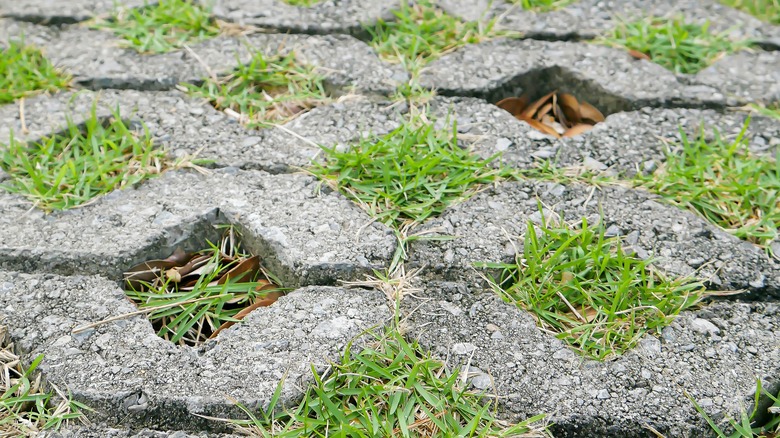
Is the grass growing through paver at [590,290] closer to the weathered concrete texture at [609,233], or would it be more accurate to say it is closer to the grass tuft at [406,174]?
the weathered concrete texture at [609,233]

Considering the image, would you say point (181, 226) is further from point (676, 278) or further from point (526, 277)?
point (676, 278)

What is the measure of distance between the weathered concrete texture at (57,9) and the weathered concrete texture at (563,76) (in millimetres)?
925

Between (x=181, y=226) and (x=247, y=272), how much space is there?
17cm

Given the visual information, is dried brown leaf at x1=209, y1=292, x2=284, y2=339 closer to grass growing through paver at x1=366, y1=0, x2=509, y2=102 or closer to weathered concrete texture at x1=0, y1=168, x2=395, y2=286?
weathered concrete texture at x1=0, y1=168, x2=395, y2=286

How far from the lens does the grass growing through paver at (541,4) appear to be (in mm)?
2201

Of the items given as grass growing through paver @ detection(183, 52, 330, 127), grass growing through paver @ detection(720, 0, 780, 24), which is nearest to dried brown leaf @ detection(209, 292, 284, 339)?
grass growing through paver @ detection(183, 52, 330, 127)

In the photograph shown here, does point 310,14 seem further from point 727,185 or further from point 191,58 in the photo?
point 727,185

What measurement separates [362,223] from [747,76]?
1.13 metres

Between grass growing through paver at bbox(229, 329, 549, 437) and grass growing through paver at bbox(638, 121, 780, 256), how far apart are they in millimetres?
658

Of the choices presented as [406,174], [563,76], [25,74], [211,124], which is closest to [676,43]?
[563,76]

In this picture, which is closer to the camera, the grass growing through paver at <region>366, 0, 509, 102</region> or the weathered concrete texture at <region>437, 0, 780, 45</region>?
the grass growing through paver at <region>366, 0, 509, 102</region>

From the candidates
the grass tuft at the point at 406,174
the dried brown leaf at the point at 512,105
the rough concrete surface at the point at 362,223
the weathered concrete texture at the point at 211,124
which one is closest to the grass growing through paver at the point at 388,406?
the rough concrete surface at the point at 362,223

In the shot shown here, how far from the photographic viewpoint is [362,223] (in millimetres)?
1576

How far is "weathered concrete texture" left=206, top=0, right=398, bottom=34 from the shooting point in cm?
211
